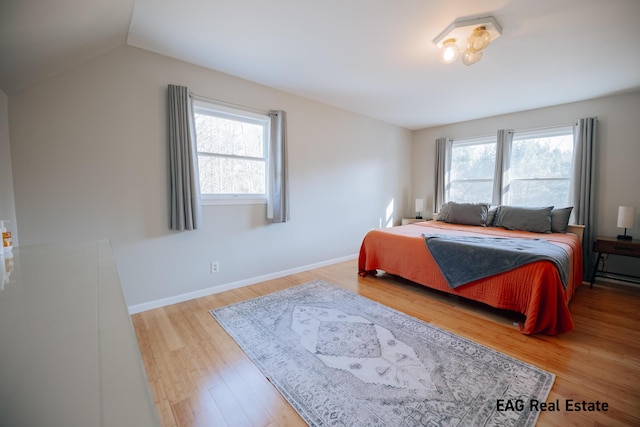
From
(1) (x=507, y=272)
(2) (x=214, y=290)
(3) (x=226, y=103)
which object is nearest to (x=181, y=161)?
(3) (x=226, y=103)

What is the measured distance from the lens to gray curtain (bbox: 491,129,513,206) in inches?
161

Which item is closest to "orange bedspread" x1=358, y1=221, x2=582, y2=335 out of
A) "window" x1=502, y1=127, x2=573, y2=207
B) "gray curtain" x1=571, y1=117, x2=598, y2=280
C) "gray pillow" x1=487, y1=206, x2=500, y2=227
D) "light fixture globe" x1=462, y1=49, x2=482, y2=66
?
"gray pillow" x1=487, y1=206, x2=500, y2=227

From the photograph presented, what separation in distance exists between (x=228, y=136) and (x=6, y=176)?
5.68 feet

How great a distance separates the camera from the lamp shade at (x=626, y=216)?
118 inches

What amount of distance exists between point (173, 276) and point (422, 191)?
15.1 ft

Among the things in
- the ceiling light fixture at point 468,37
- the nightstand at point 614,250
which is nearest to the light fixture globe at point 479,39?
the ceiling light fixture at point 468,37

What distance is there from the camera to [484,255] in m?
2.41

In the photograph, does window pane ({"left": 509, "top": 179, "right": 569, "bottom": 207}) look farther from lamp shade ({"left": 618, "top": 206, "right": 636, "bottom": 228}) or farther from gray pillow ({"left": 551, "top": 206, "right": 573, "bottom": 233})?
lamp shade ({"left": 618, "top": 206, "right": 636, "bottom": 228})

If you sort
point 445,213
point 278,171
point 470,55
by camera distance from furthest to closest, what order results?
point 445,213 → point 278,171 → point 470,55

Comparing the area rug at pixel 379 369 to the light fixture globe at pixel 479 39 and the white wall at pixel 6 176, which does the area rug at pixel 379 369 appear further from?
the light fixture globe at pixel 479 39

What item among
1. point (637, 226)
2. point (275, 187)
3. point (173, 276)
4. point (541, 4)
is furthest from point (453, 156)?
point (173, 276)

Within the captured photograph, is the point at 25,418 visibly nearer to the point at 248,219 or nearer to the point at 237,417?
the point at 237,417

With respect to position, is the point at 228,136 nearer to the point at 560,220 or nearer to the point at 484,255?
the point at 484,255

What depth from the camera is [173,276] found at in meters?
2.60
